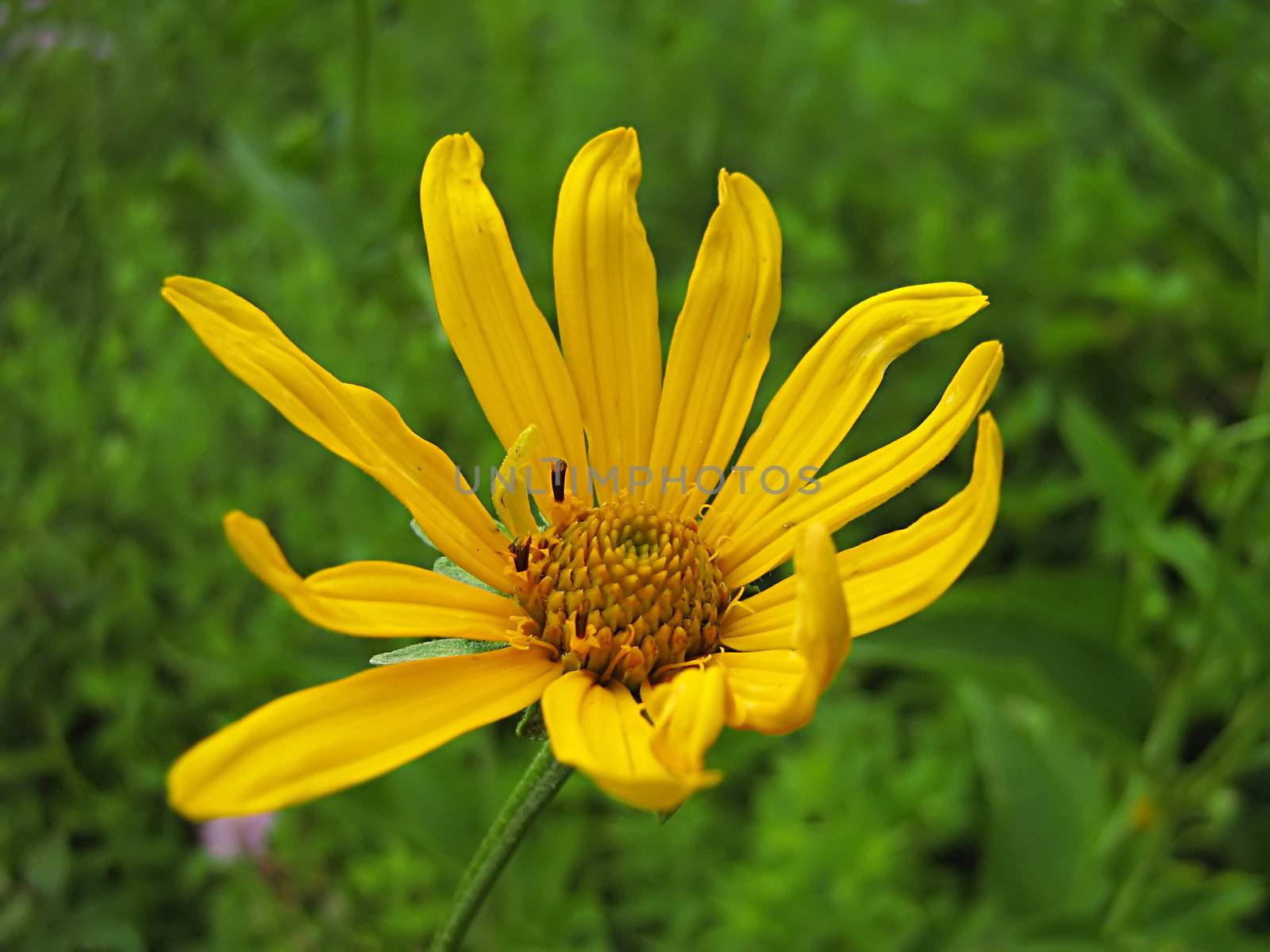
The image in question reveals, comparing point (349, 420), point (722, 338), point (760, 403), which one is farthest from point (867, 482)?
point (760, 403)

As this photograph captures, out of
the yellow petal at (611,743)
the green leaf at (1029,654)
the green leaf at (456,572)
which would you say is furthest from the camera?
the green leaf at (1029,654)

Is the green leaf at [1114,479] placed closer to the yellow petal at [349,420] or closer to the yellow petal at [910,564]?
the yellow petal at [910,564]

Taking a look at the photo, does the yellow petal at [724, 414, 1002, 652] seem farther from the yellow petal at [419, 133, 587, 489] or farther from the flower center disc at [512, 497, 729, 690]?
the yellow petal at [419, 133, 587, 489]

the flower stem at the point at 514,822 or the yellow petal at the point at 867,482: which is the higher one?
the yellow petal at the point at 867,482

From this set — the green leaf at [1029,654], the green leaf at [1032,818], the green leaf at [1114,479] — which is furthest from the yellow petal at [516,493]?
the green leaf at [1032,818]

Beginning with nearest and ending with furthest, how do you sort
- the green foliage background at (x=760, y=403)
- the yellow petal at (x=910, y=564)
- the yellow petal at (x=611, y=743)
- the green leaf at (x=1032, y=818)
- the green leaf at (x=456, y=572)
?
the yellow petal at (x=611, y=743), the yellow petal at (x=910, y=564), the green leaf at (x=456, y=572), the green foliage background at (x=760, y=403), the green leaf at (x=1032, y=818)

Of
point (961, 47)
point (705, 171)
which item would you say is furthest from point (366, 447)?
point (961, 47)
